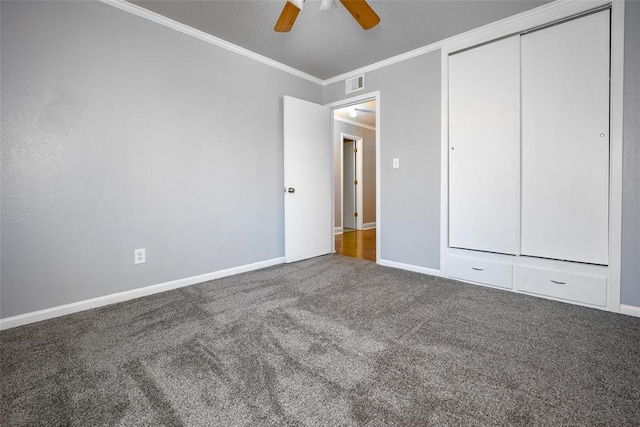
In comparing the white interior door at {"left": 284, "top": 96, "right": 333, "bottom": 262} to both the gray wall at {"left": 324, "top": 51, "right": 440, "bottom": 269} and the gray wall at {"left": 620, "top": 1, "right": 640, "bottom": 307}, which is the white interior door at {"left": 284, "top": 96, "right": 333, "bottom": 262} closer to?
the gray wall at {"left": 324, "top": 51, "right": 440, "bottom": 269}

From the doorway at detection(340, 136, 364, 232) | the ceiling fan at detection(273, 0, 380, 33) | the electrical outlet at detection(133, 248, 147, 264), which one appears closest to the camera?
the ceiling fan at detection(273, 0, 380, 33)

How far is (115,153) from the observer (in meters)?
2.27

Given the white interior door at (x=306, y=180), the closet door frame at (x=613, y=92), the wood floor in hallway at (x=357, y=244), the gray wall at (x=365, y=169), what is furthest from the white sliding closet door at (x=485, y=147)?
the gray wall at (x=365, y=169)

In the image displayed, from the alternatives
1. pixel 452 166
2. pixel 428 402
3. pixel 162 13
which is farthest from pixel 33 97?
pixel 452 166

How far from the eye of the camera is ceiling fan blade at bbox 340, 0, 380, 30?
1.92m

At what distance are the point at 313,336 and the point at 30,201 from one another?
2093 mm

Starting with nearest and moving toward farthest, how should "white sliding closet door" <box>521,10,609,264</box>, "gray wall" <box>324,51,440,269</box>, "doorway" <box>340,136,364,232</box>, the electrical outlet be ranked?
"white sliding closet door" <box>521,10,609,264</box> < the electrical outlet < "gray wall" <box>324,51,440,269</box> < "doorway" <box>340,136,364,232</box>

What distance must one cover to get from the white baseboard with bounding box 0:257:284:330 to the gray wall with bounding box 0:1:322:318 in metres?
0.04

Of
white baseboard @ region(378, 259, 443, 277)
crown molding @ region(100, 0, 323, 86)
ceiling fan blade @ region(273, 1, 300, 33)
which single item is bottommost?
white baseboard @ region(378, 259, 443, 277)

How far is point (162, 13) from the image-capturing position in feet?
7.97

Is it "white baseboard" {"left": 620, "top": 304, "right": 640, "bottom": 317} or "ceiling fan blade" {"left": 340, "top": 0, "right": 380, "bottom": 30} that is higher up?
"ceiling fan blade" {"left": 340, "top": 0, "right": 380, "bottom": 30}

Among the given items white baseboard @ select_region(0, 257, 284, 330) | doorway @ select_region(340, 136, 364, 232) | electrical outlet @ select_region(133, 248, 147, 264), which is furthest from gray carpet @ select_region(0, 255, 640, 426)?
doorway @ select_region(340, 136, 364, 232)

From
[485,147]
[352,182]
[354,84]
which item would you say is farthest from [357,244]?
[485,147]

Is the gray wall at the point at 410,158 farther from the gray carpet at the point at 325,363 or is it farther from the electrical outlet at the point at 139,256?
the electrical outlet at the point at 139,256
